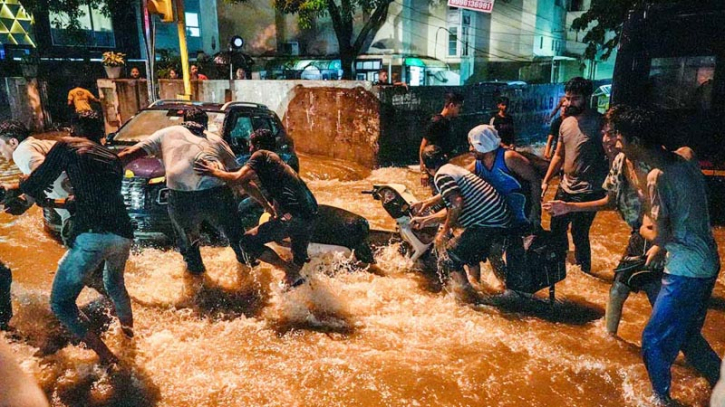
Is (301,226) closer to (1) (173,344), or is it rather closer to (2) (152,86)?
(1) (173,344)

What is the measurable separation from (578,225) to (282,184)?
332cm

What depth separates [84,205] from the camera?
11.5 feet

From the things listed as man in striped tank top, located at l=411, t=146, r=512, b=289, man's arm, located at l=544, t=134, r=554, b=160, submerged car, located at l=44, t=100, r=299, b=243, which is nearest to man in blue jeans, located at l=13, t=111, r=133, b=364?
submerged car, located at l=44, t=100, r=299, b=243

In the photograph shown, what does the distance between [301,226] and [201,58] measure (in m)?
16.7

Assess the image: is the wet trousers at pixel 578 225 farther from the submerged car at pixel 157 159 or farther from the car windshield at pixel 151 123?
the car windshield at pixel 151 123

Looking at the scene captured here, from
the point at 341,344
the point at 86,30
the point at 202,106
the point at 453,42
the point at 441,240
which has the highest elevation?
the point at 86,30

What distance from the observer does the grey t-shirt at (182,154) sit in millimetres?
4727

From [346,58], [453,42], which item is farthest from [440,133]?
[453,42]

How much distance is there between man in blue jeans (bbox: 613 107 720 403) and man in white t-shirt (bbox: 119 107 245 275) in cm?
363

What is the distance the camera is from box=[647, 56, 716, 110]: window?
754 centimetres

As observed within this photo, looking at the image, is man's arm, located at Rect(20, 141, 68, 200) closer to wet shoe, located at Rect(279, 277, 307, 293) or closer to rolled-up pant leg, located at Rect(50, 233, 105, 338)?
rolled-up pant leg, located at Rect(50, 233, 105, 338)

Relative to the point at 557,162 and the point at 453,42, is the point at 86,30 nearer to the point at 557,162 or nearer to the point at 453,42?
the point at 453,42

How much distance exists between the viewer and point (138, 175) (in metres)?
5.92

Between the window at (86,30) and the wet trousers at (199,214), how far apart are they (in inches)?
816
